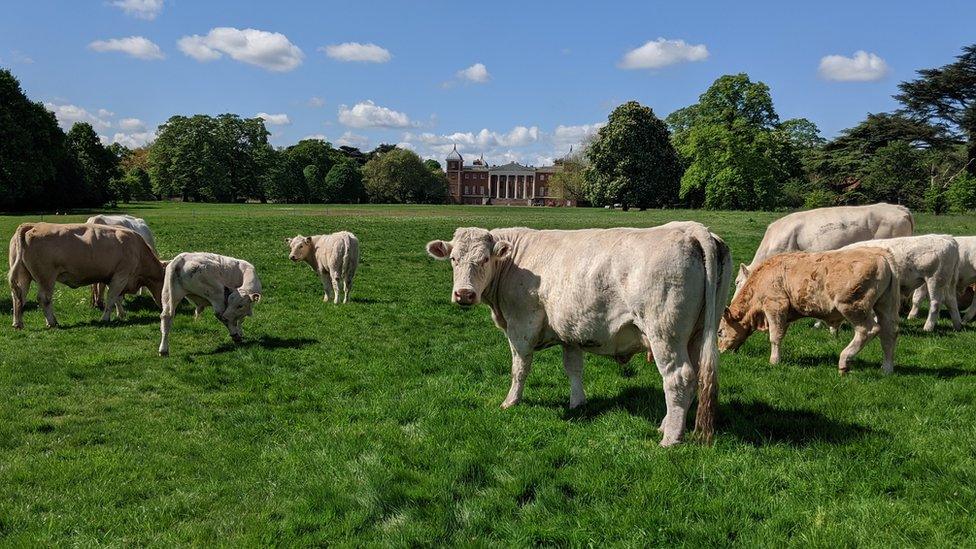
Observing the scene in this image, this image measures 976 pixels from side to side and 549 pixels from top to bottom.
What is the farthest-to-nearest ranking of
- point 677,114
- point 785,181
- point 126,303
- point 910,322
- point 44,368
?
point 677,114, point 785,181, point 126,303, point 910,322, point 44,368

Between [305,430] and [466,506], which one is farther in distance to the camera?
[305,430]

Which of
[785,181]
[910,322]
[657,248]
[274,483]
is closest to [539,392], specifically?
[657,248]

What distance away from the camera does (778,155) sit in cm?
6788

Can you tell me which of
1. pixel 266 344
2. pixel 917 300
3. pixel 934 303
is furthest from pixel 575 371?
pixel 917 300

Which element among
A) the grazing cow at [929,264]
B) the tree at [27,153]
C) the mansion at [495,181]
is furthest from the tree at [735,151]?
the mansion at [495,181]

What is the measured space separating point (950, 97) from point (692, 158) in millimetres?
24107

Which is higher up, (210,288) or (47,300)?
(210,288)

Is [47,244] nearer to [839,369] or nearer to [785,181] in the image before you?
[839,369]

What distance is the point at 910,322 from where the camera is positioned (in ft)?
39.4

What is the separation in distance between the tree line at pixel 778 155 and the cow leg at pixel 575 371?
51.0m

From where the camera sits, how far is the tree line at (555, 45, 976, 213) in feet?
168

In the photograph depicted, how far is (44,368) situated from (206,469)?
17.3ft

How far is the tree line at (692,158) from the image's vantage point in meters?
51.9

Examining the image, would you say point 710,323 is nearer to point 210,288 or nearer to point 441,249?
A: point 441,249
